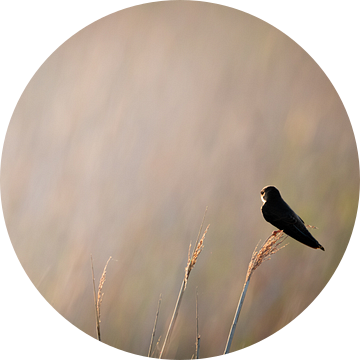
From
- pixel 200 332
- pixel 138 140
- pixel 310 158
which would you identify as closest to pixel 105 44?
pixel 138 140

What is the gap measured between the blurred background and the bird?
52 mm

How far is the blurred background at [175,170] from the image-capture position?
167 centimetres

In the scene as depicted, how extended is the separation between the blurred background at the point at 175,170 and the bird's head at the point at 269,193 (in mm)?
35

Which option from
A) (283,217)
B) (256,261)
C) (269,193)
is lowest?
(256,261)

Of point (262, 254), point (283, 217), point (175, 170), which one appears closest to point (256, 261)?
point (262, 254)

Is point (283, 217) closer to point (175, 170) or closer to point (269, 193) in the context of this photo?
point (269, 193)

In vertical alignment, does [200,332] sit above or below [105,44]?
below

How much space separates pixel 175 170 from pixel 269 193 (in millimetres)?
535

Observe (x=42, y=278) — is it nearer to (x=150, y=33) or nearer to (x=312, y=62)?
(x=150, y=33)

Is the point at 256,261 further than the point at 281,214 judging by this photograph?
No

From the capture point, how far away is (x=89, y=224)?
1771 mm

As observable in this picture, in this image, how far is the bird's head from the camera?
5.37 ft

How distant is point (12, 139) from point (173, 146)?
0.94 meters

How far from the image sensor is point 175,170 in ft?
5.83
